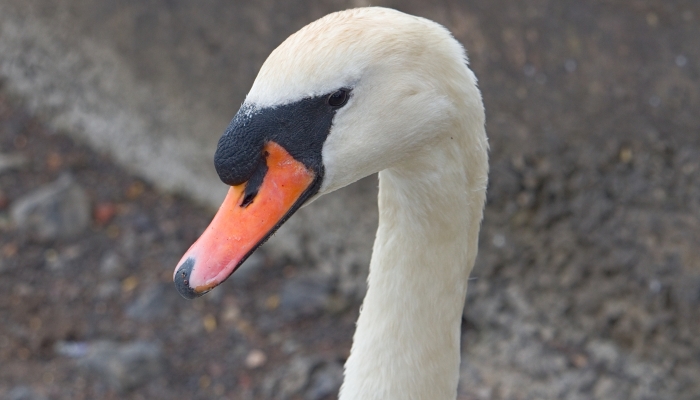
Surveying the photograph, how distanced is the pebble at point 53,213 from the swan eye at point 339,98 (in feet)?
11.3

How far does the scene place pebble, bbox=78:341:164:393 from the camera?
400cm

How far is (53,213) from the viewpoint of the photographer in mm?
4797

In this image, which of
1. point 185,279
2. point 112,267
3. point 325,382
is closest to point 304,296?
point 325,382

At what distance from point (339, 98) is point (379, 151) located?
17 cm

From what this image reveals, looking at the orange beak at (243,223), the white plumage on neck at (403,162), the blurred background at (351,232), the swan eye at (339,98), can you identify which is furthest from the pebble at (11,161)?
the swan eye at (339,98)

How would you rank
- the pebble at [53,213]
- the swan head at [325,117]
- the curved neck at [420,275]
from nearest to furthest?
the swan head at [325,117]
the curved neck at [420,275]
the pebble at [53,213]

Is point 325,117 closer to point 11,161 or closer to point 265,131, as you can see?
point 265,131

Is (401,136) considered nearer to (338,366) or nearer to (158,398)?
(338,366)

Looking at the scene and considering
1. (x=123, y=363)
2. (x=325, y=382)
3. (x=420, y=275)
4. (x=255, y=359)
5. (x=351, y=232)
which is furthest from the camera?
(x=351, y=232)

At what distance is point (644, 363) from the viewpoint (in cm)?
373

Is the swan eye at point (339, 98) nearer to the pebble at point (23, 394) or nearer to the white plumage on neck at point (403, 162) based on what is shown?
the white plumage on neck at point (403, 162)

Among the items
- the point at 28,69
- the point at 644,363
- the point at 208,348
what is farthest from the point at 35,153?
the point at 644,363

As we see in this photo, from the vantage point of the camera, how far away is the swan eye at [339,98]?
175 centimetres

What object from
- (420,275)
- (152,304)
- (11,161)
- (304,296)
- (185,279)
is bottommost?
(304,296)
